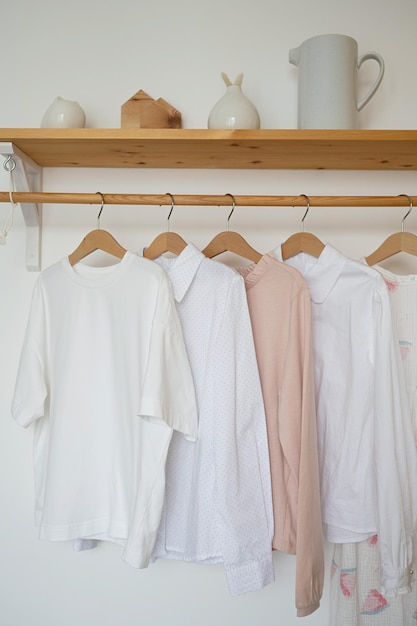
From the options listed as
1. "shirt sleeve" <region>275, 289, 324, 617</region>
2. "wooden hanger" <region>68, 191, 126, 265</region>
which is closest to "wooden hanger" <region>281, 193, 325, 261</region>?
"shirt sleeve" <region>275, 289, 324, 617</region>

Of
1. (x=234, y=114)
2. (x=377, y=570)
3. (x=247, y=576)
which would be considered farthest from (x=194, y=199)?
(x=377, y=570)

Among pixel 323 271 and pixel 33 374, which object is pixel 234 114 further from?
pixel 33 374

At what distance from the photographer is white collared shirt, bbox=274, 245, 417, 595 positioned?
130cm


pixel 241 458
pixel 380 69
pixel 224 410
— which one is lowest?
pixel 241 458

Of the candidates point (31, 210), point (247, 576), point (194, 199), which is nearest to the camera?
point (247, 576)

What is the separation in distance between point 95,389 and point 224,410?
33cm

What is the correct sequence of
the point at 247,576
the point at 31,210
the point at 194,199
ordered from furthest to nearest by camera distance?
the point at 31,210 < the point at 194,199 < the point at 247,576

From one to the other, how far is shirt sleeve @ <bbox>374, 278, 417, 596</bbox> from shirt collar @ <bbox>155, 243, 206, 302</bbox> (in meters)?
0.42

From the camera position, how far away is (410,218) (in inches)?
65.7

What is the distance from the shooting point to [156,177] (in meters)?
1.67

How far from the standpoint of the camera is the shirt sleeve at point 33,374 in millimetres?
1405

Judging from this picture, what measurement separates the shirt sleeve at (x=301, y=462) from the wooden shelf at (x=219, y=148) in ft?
1.17

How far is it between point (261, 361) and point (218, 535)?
0.40m

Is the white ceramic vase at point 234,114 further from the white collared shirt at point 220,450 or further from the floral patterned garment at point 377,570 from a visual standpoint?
the floral patterned garment at point 377,570
